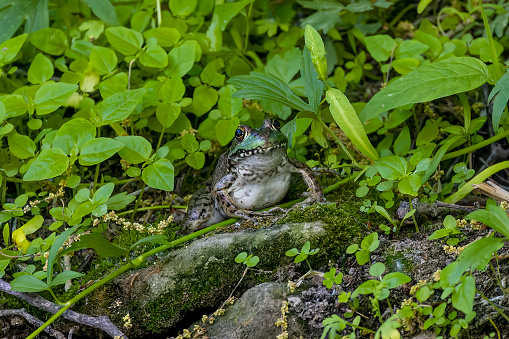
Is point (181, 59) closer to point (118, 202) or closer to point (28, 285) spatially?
point (118, 202)

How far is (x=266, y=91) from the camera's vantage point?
11.5ft

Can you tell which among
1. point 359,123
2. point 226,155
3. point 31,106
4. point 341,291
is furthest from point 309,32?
point 31,106

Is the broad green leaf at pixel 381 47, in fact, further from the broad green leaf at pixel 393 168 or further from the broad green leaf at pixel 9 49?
the broad green leaf at pixel 9 49

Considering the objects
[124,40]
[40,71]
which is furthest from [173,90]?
[40,71]

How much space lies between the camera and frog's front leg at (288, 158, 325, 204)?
386 centimetres

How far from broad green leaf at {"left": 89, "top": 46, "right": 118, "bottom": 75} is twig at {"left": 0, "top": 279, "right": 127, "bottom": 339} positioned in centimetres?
202

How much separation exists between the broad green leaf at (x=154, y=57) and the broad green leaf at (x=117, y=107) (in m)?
0.51

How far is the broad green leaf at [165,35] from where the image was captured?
4.55 meters

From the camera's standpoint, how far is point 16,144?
3887 mm

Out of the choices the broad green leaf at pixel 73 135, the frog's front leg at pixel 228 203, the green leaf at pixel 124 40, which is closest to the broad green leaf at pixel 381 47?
the frog's front leg at pixel 228 203

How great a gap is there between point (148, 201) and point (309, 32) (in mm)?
2001

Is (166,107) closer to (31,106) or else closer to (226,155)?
(226,155)

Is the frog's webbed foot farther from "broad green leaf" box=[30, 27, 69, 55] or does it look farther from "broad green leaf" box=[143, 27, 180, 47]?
"broad green leaf" box=[30, 27, 69, 55]

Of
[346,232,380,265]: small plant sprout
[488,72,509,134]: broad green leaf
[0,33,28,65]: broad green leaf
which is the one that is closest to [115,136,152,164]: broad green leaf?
[0,33,28,65]: broad green leaf
